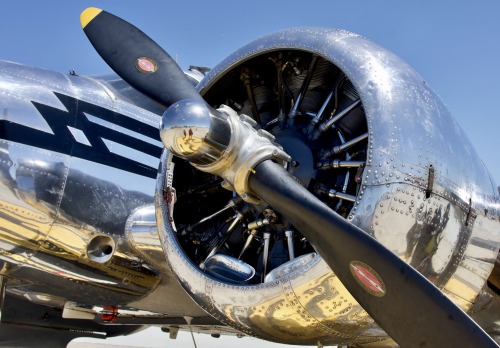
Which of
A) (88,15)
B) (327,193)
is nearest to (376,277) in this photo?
(327,193)

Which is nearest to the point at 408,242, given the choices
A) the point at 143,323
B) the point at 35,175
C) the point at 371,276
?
the point at 371,276

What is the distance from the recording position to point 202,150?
4.18 meters

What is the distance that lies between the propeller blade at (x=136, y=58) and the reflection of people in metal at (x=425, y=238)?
5.85 ft

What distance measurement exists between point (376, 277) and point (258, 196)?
93 centimetres

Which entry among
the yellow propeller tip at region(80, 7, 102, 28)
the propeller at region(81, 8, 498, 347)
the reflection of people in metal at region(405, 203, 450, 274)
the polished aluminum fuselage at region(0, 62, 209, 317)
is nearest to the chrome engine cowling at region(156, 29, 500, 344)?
the reflection of people in metal at region(405, 203, 450, 274)

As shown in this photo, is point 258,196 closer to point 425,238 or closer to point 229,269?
point 229,269

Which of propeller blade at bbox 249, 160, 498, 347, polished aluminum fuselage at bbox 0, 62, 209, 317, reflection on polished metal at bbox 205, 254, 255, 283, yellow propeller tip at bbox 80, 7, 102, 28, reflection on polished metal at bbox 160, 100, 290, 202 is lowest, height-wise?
propeller blade at bbox 249, 160, 498, 347

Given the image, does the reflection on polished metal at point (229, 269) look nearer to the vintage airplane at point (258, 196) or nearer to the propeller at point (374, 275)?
the vintage airplane at point (258, 196)

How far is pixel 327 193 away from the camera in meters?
4.85

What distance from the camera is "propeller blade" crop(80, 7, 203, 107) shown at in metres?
5.05

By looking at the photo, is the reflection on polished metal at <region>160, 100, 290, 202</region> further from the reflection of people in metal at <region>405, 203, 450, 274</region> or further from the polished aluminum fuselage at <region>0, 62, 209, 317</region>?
the polished aluminum fuselage at <region>0, 62, 209, 317</region>

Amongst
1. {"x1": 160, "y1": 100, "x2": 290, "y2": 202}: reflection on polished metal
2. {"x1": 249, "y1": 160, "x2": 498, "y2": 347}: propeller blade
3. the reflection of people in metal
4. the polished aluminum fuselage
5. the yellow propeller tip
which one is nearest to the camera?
{"x1": 249, "y1": 160, "x2": 498, "y2": 347}: propeller blade

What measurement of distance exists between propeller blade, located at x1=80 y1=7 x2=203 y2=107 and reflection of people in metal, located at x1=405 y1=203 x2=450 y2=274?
1783mm

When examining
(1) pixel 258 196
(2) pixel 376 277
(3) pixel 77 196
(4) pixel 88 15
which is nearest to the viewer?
(2) pixel 376 277
